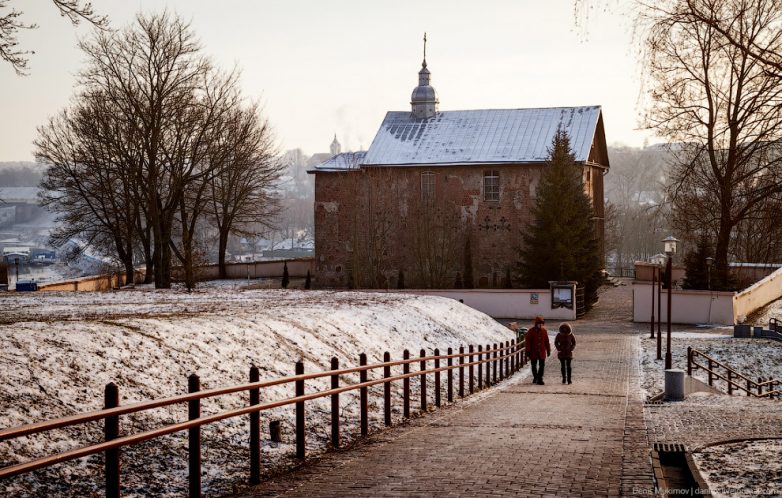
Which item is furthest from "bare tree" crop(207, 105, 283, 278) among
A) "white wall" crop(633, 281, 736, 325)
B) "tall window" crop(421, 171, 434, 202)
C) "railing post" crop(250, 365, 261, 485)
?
"railing post" crop(250, 365, 261, 485)

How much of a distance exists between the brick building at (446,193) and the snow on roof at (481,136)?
6 centimetres

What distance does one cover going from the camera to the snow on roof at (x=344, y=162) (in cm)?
6209

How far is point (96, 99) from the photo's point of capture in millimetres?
44969

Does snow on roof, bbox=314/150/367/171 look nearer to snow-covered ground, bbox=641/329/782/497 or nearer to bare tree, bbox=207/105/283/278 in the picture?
bare tree, bbox=207/105/283/278

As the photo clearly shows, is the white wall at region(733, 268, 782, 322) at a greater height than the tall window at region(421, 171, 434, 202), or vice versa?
the tall window at region(421, 171, 434, 202)

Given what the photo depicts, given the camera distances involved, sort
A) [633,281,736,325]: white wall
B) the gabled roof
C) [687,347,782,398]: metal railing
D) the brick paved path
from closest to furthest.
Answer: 1. the brick paved path
2. [687,347,782,398]: metal railing
3. [633,281,736,325]: white wall
4. the gabled roof

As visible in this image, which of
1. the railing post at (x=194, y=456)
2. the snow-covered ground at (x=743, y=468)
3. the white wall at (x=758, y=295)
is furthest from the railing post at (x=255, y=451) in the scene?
the white wall at (x=758, y=295)

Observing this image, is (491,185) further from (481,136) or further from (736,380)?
(736,380)

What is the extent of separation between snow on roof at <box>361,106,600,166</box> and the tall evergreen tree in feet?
24.0

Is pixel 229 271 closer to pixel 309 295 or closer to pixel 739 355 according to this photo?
pixel 309 295

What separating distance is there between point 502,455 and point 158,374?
477 centimetres

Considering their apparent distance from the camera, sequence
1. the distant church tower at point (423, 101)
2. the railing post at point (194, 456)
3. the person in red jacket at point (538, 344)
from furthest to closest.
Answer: the distant church tower at point (423, 101) → the person in red jacket at point (538, 344) → the railing post at point (194, 456)

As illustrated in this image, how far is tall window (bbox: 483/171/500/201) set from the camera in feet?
193

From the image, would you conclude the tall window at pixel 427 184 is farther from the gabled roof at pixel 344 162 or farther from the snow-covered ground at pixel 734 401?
the snow-covered ground at pixel 734 401
